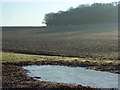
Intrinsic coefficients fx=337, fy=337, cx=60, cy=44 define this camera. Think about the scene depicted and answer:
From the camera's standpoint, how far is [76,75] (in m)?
32.4

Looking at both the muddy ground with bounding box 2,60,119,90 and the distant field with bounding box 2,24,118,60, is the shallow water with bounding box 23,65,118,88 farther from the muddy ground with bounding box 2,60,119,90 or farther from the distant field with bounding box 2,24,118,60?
the distant field with bounding box 2,24,118,60

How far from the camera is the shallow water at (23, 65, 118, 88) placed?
28250mm

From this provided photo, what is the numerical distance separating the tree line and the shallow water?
102 meters

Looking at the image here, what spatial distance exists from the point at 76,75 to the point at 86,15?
118m

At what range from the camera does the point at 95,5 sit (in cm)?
15438

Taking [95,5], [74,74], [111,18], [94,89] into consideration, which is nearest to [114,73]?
[74,74]

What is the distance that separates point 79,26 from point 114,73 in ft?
360

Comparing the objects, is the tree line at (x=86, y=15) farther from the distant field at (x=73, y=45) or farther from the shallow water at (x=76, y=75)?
the shallow water at (x=76, y=75)

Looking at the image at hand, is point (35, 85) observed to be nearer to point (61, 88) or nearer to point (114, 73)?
point (61, 88)

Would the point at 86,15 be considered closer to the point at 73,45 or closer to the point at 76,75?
the point at 73,45

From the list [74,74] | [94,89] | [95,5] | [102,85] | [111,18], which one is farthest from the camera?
[95,5]

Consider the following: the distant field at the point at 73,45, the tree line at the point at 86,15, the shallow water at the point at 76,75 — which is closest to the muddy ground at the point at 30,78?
the shallow water at the point at 76,75

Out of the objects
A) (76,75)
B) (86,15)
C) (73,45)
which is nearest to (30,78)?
(76,75)

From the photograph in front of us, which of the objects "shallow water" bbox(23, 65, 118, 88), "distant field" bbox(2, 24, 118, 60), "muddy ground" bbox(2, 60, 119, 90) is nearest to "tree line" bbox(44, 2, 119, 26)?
"distant field" bbox(2, 24, 118, 60)
